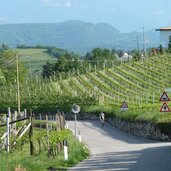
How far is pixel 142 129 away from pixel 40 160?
67.5 ft

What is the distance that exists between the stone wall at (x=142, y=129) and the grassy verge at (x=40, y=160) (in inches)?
395

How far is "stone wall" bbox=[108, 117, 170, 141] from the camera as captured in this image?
3871cm

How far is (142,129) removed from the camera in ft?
139

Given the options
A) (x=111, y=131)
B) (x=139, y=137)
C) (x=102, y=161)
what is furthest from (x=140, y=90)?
(x=102, y=161)

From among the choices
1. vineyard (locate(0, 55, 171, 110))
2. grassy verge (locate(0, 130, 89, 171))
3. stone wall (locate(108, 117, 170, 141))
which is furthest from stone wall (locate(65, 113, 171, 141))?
vineyard (locate(0, 55, 171, 110))

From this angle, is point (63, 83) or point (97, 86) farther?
point (63, 83)

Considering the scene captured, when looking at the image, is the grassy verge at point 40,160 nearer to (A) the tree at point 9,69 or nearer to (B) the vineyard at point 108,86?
(B) the vineyard at point 108,86

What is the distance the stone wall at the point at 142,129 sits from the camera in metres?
38.7

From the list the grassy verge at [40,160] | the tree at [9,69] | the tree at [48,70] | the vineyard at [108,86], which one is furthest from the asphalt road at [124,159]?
the tree at [48,70]

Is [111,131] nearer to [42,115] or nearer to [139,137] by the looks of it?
[139,137]

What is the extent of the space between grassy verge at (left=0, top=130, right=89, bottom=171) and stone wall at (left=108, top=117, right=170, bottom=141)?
10021 millimetres

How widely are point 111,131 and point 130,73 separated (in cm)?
3160

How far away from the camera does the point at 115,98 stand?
70.0 m

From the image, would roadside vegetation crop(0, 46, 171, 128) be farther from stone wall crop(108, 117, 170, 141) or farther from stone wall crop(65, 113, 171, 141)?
stone wall crop(108, 117, 170, 141)
